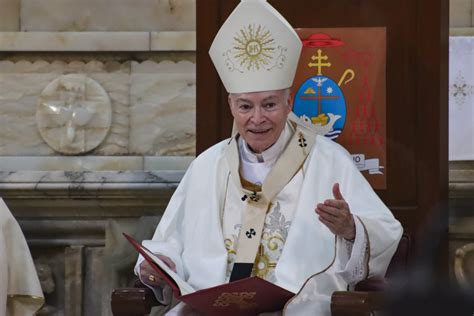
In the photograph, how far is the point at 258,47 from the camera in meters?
3.67

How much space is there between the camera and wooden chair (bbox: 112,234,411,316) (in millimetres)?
2895

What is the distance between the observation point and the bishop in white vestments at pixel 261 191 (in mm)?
3402

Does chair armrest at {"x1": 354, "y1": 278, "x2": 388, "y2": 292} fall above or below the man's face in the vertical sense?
below

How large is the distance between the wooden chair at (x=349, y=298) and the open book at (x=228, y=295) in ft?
0.42

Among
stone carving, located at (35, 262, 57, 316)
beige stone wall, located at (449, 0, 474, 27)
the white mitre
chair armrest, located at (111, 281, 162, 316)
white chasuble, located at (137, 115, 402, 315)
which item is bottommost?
stone carving, located at (35, 262, 57, 316)

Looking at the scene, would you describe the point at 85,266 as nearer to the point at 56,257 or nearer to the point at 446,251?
the point at 56,257

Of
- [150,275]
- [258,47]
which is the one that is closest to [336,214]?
[150,275]

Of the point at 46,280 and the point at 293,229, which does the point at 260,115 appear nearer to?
the point at 293,229

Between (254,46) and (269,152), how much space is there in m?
0.41

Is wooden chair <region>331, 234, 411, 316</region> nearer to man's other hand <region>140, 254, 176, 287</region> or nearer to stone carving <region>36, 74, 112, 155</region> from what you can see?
man's other hand <region>140, 254, 176, 287</region>

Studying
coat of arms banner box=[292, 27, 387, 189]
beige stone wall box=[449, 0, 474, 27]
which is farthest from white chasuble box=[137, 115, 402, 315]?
beige stone wall box=[449, 0, 474, 27]

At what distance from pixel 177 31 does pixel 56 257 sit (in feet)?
4.49

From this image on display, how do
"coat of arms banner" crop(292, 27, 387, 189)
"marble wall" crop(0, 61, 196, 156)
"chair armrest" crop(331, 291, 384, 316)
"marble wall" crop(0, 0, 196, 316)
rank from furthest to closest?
"marble wall" crop(0, 61, 196, 156), "marble wall" crop(0, 0, 196, 316), "coat of arms banner" crop(292, 27, 387, 189), "chair armrest" crop(331, 291, 384, 316)

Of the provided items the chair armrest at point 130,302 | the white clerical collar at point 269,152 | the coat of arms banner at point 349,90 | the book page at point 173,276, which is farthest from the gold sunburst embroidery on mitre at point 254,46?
the chair armrest at point 130,302
